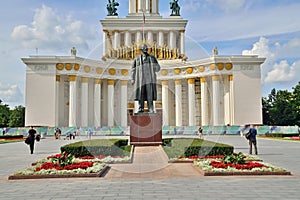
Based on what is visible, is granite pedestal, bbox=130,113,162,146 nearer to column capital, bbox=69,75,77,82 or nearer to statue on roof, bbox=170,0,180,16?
column capital, bbox=69,75,77,82

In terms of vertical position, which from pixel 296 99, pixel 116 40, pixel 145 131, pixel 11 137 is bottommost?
pixel 11 137

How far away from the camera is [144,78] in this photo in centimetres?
1877

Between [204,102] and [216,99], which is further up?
[216,99]

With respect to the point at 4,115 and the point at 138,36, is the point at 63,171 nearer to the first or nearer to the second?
the point at 138,36

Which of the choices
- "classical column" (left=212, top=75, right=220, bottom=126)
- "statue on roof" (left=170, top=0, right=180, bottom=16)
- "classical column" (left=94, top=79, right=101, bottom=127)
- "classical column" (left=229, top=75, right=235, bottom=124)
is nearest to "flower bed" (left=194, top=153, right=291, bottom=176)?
"classical column" (left=212, top=75, right=220, bottom=126)

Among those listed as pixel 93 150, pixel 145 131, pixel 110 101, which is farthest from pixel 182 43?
pixel 93 150

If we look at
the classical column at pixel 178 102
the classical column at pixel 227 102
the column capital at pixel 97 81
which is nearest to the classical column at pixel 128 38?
the column capital at pixel 97 81

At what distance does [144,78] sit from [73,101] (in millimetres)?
29272

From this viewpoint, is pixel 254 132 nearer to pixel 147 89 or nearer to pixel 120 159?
pixel 147 89

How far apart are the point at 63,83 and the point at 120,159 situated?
124 ft

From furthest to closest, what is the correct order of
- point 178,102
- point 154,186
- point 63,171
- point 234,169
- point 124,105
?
point 178,102
point 124,105
point 234,169
point 63,171
point 154,186

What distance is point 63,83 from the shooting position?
48688 mm

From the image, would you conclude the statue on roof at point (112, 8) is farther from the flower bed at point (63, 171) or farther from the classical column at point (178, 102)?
the flower bed at point (63, 171)

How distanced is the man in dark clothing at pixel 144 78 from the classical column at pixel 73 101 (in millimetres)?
28776
